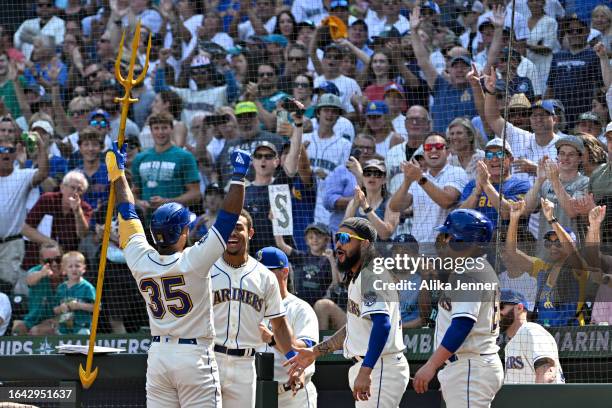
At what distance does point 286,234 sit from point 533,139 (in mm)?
2244

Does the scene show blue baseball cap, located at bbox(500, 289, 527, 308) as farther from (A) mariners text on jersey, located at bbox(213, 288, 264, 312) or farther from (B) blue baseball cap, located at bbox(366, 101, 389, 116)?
(B) blue baseball cap, located at bbox(366, 101, 389, 116)

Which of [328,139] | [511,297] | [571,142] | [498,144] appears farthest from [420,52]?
[511,297]

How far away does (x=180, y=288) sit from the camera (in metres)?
5.12

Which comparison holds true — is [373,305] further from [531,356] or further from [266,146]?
[266,146]

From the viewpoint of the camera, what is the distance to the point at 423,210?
8.52 metres

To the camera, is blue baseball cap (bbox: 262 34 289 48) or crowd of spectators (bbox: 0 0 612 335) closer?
crowd of spectators (bbox: 0 0 612 335)

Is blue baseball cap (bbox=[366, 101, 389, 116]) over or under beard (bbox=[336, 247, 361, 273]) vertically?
over

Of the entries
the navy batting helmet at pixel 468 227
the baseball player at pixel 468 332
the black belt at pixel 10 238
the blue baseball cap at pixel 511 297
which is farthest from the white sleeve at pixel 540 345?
the black belt at pixel 10 238

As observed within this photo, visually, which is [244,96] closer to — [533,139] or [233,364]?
[533,139]

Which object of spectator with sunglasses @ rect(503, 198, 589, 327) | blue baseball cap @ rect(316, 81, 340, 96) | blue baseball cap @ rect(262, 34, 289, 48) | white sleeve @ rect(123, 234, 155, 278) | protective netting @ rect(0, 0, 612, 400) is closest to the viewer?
white sleeve @ rect(123, 234, 155, 278)

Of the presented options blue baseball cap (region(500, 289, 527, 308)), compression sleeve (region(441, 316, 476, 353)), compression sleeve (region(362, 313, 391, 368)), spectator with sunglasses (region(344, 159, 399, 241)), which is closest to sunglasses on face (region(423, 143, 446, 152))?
spectator with sunglasses (region(344, 159, 399, 241))

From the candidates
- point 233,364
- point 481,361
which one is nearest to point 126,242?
point 233,364

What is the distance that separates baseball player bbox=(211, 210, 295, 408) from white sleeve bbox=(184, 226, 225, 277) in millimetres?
803

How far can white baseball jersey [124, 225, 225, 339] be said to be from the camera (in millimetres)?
5062
